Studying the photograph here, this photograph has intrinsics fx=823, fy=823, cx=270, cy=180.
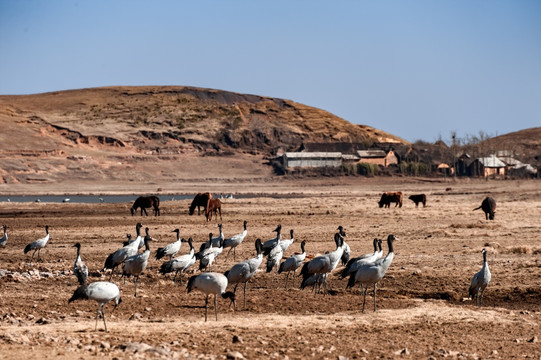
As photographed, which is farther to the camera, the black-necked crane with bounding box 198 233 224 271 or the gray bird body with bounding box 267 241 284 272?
the black-necked crane with bounding box 198 233 224 271

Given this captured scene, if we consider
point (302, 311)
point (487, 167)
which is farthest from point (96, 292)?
point (487, 167)

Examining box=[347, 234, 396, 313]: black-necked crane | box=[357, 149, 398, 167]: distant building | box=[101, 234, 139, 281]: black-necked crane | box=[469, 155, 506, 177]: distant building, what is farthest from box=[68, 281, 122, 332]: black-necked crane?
box=[357, 149, 398, 167]: distant building

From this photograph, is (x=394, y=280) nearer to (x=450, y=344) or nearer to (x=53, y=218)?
(x=450, y=344)

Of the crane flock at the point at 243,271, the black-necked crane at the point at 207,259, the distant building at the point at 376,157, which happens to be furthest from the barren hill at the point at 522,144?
the crane flock at the point at 243,271

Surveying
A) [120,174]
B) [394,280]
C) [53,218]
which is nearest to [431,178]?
[120,174]

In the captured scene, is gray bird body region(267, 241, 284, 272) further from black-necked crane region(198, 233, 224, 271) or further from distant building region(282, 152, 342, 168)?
distant building region(282, 152, 342, 168)

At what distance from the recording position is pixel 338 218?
35938mm

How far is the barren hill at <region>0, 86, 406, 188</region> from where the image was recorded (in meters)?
94.8

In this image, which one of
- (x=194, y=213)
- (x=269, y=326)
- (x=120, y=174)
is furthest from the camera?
(x=120, y=174)

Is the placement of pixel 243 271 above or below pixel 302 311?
above

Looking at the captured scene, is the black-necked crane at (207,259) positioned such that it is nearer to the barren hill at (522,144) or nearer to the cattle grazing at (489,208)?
the cattle grazing at (489,208)

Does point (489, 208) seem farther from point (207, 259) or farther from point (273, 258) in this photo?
point (207, 259)

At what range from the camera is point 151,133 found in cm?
11950

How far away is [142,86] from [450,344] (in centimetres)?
14398
